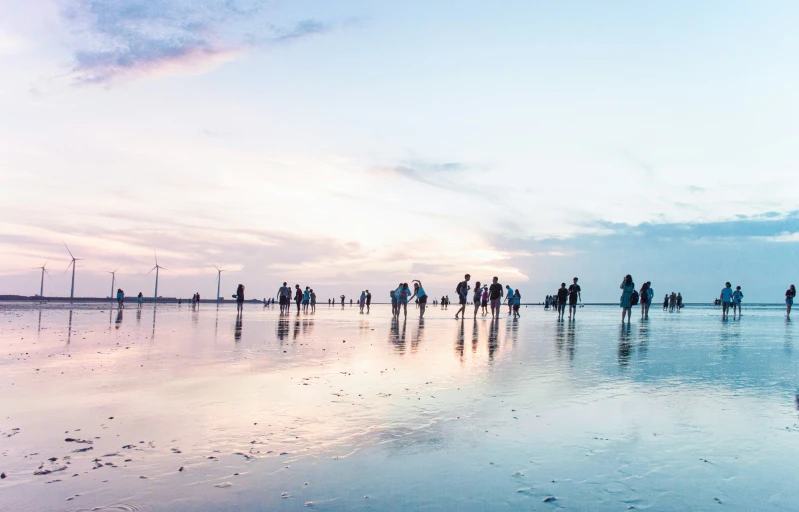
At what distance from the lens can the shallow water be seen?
448 centimetres

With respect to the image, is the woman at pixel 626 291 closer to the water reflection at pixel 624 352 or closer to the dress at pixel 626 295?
the dress at pixel 626 295

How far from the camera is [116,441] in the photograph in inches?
236

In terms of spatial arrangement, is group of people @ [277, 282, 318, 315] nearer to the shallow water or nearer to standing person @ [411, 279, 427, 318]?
standing person @ [411, 279, 427, 318]

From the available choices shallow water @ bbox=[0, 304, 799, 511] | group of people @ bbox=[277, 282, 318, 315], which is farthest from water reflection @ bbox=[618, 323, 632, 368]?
group of people @ bbox=[277, 282, 318, 315]

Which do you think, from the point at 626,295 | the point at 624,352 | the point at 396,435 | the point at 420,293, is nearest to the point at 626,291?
the point at 626,295

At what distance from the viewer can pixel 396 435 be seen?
6258mm

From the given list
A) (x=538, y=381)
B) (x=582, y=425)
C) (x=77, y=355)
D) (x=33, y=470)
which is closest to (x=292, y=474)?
(x=33, y=470)

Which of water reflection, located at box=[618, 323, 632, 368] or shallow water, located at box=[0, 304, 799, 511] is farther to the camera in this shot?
water reflection, located at box=[618, 323, 632, 368]

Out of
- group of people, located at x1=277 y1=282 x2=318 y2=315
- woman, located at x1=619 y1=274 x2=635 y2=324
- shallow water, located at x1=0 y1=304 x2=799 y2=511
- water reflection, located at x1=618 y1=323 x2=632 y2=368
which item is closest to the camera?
shallow water, located at x1=0 y1=304 x2=799 y2=511

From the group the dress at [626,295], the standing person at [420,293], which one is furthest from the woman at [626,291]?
the standing person at [420,293]

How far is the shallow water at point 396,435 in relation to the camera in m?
4.48

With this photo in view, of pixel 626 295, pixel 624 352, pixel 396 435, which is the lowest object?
pixel 396 435

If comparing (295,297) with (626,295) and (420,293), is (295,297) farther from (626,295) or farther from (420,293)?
(626,295)

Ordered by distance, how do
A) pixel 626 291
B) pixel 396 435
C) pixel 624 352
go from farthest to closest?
pixel 626 291 → pixel 624 352 → pixel 396 435
